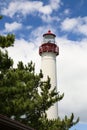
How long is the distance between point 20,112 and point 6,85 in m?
2.04

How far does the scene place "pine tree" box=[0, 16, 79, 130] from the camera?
27.7 meters

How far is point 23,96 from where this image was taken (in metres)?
30.4

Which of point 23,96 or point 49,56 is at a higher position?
point 49,56

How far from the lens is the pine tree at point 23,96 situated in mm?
27703

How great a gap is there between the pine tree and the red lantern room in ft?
40.8

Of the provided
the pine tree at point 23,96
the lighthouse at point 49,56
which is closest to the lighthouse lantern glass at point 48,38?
the lighthouse at point 49,56

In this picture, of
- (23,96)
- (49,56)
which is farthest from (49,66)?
(23,96)

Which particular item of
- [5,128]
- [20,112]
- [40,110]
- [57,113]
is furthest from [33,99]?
[5,128]

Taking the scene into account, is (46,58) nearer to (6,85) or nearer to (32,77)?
(32,77)

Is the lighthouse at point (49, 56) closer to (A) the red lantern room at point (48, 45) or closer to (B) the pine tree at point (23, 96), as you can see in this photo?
(A) the red lantern room at point (48, 45)

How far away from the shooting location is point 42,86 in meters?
33.2

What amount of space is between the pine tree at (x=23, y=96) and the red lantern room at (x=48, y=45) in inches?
490

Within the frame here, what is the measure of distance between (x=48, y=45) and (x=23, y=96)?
55.6 feet

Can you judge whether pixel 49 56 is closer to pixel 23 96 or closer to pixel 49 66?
pixel 49 66
